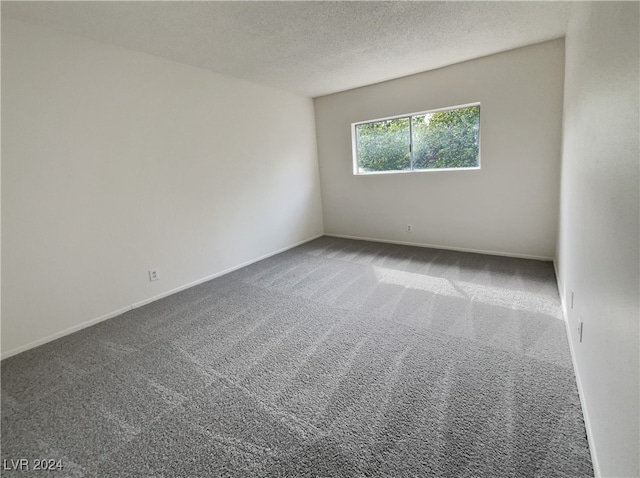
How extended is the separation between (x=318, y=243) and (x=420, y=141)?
88.0 inches

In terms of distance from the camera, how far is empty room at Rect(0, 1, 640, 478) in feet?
4.69

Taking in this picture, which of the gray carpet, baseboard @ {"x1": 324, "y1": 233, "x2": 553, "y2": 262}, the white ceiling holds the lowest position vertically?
the gray carpet

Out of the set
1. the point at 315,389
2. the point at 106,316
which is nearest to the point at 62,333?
the point at 106,316

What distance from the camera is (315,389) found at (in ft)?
6.21

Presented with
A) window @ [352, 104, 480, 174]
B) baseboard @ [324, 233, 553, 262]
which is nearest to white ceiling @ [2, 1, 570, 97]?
window @ [352, 104, 480, 174]

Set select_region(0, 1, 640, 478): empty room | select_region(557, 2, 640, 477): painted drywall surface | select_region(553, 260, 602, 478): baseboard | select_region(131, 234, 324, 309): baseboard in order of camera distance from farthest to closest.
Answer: select_region(131, 234, 324, 309): baseboard → select_region(0, 1, 640, 478): empty room → select_region(553, 260, 602, 478): baseboard → select_region(557, 2, 640, 477): painted drywall surface

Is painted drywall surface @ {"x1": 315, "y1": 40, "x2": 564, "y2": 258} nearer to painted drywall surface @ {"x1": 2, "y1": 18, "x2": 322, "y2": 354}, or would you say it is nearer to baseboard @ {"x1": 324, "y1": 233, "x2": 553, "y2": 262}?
baseboard @ {"x1": 324, "y1": 233, "x2": 553, "y2": 262}

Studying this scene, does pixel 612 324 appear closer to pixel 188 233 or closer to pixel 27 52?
pixel 188 233

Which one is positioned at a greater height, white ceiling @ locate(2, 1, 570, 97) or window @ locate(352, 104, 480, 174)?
white ceiling @ locate(2, 1, 570, 97)

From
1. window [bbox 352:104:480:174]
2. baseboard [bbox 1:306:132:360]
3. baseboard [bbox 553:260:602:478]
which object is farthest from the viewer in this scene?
window [bbox 352:104:480:174]

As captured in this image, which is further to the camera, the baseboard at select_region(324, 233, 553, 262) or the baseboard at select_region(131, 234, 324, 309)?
the baseboard at select_region(324, 233, 553, 262)

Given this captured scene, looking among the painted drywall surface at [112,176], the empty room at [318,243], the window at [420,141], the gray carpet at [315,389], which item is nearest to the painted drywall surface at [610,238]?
the empty room at [318,243]

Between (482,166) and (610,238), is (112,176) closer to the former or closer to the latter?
(610,238)

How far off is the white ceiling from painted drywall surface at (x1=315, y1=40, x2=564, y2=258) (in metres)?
0.34
